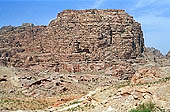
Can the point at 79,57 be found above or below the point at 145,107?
above

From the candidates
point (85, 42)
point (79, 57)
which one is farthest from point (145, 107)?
point (85, 42)

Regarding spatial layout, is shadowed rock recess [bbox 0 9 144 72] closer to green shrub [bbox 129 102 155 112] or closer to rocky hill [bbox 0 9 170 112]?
rocky hill [bbox 0 9 170 112]

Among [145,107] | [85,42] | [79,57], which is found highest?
[85,42]

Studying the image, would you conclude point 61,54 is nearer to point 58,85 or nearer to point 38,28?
point 58,85

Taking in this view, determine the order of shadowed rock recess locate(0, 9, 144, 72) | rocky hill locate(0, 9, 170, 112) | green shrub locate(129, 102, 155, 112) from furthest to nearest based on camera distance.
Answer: shadowed rock recess locate(0, 9, 144, 72) → rocky hill locate(0, 9, 170, 112) → green shrub locate(129, 102, 155, 112)

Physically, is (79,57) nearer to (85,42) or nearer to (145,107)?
(85,42)

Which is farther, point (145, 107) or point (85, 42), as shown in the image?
point (85, 42)

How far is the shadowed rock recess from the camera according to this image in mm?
85500

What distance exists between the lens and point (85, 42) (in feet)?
290

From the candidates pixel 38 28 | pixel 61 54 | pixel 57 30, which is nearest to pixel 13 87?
pixel 61 54

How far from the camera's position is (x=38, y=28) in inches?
5354

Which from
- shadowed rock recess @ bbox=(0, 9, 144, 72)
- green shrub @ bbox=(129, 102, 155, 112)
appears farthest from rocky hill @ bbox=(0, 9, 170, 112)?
green shrub @ bbox=(129, 102, 155, 112)

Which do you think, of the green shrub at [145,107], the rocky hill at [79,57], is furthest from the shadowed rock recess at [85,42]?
the green shrub at [145,107]

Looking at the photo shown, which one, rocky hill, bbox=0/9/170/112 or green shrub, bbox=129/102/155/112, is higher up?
rocky hill, bbox=0/9/170/112
